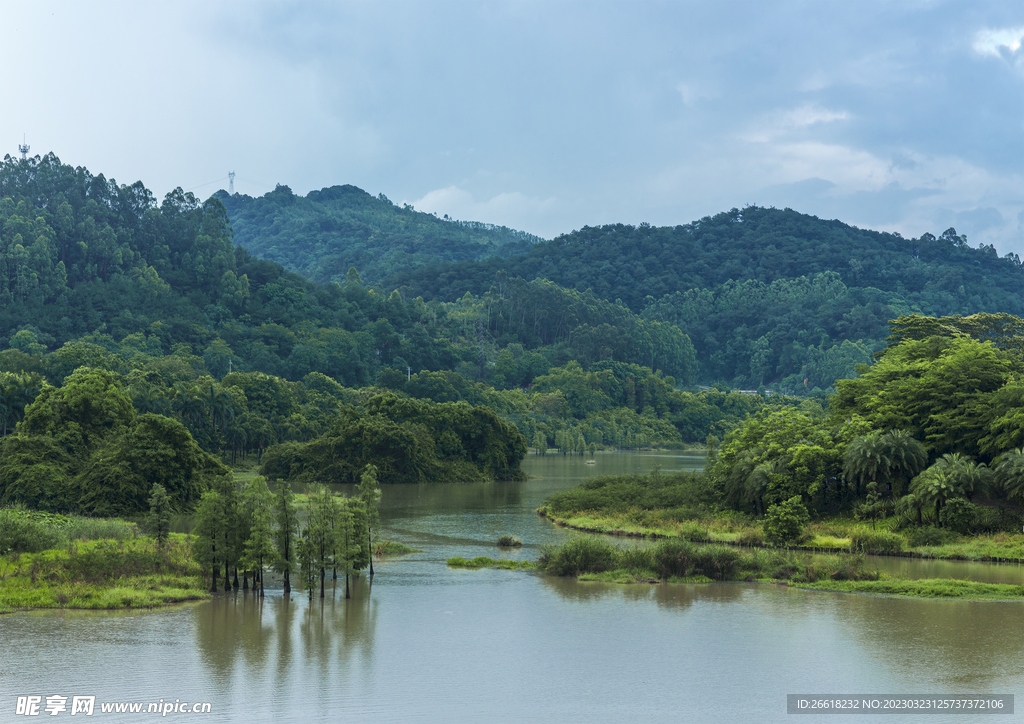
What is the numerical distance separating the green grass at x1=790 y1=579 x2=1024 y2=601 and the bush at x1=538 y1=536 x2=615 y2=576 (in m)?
5.37

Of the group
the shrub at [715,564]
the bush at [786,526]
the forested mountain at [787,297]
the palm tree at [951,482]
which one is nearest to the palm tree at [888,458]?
the palm tree at [951,482]

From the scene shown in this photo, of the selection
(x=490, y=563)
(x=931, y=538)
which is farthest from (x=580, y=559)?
(x=931, y=538)

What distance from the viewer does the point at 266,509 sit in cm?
2342

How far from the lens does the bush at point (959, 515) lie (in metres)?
32.2

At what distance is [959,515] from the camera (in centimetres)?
3234

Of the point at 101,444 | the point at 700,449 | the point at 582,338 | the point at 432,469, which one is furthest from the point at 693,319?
the point at 101,444

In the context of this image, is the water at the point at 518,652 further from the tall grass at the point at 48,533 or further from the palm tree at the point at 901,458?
the palm tree at the point at 901,458

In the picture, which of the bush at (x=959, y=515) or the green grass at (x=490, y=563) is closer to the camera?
the green grass at (x=490, y=563)

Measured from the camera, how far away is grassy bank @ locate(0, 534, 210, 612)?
2181 cm

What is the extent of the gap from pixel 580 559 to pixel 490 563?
11.3 feet

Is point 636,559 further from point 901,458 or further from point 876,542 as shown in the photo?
point 901,458

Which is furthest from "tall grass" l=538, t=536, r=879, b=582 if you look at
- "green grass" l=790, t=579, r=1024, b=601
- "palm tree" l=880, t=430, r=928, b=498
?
"palm tree" l=880, t=430, r=928, b=498

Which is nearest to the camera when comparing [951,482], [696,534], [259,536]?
[259,536]

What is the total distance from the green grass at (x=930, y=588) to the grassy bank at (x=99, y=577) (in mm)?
16374
